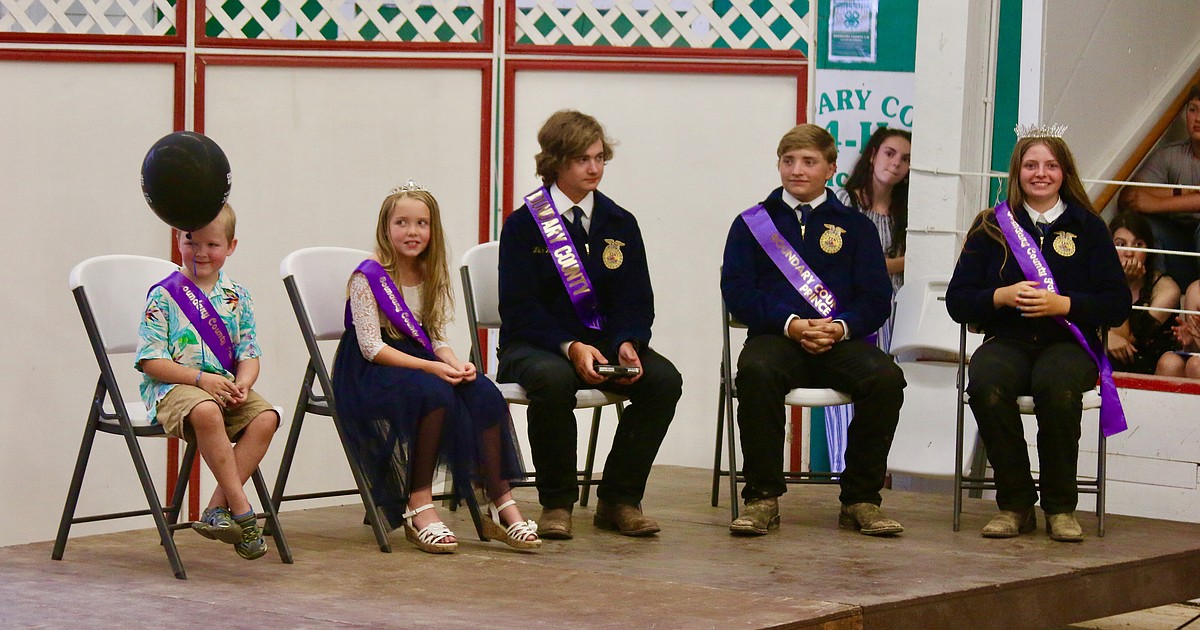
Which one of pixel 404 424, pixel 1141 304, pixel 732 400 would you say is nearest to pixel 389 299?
pixel 404 424

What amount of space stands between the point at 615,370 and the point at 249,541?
100cm

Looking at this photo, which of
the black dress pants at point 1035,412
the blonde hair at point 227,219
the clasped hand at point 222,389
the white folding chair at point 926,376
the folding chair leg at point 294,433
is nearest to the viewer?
the clasped hand at point 222,389

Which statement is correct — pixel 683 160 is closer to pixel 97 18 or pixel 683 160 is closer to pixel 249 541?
pixel 97 18

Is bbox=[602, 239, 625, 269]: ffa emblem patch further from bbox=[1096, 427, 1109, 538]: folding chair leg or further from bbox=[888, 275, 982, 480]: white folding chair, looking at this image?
bbox=[1096, 427, 1109, 538]: folding chair leg

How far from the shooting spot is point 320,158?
5.21 meters

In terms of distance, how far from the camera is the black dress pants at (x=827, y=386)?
143 inches

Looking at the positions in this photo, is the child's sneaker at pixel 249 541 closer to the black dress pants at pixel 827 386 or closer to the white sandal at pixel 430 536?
the white sandal at pixel 430 536

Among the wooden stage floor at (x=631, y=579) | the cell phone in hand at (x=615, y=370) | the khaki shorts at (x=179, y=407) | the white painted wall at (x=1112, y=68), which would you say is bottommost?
the wooden stage floor at (x=631, y=579)

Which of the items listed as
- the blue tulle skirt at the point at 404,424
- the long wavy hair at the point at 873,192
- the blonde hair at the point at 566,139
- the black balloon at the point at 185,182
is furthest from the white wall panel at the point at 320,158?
the black balloon at the point at 185,182

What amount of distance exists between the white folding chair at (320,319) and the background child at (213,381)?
166 mm

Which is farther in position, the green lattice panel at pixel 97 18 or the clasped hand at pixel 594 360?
the green lattice panel at pixel 97 18

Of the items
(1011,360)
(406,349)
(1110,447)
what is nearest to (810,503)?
(1011,360)

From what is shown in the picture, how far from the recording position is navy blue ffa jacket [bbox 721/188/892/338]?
379cm

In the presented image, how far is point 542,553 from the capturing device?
327cm
